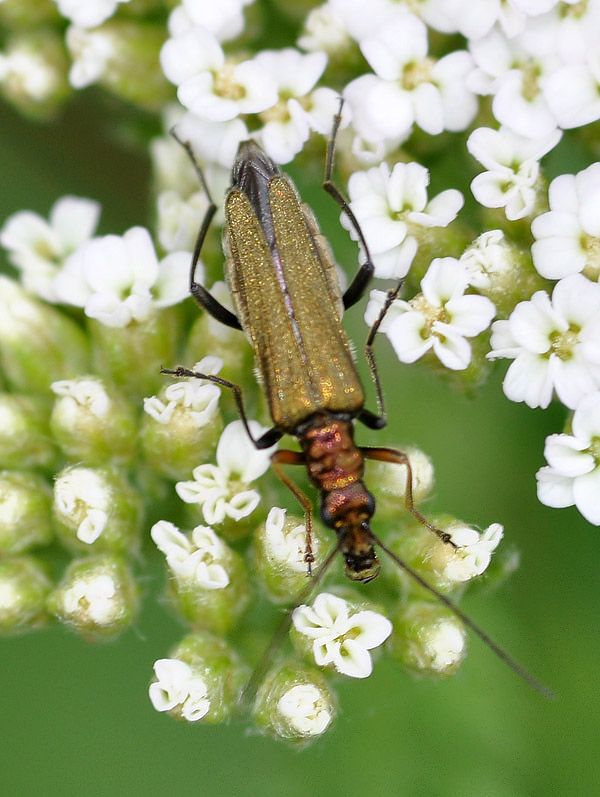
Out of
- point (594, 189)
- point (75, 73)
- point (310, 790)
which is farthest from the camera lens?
point (75, 73)

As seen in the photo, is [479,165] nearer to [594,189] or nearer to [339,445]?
[594,189]

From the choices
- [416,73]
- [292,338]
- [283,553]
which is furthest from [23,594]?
[416,73]

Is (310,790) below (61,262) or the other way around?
below

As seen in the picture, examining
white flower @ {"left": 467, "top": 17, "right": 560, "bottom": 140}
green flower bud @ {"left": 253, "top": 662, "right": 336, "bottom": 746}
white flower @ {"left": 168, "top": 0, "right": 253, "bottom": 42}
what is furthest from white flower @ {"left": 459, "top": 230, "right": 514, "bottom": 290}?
green flower bud @ {"left": 253, "top": 662, "right": 336, "bottom": 746}

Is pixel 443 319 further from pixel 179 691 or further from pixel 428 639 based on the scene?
pixel 179 691

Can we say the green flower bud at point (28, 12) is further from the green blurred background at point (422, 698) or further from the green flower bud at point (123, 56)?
the green blurred background at point (422, 698)

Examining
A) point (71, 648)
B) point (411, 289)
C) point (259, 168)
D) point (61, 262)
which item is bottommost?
point (71, 648)

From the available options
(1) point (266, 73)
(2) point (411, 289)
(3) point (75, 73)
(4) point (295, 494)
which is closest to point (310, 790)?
(4) point (295, 494)
